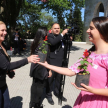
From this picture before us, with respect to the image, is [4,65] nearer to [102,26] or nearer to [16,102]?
[102,26]

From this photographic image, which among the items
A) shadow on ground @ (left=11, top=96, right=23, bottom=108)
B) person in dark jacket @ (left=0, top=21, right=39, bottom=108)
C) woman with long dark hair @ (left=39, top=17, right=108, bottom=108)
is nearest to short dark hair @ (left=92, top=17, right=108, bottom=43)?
woman with long dark hair @ (left=39, top=17, right=108, bottom=108)

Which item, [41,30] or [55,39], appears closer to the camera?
[41,30]

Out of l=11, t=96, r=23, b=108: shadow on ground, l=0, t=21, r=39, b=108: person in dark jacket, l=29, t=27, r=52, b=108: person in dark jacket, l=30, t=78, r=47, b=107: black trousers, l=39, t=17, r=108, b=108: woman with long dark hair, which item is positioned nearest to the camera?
l=39, t=17, r=108, b=108: woman with long dark hair

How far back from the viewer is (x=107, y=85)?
149 cm

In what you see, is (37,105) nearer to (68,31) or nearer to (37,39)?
(37,39)

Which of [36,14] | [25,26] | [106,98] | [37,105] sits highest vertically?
[36,14]

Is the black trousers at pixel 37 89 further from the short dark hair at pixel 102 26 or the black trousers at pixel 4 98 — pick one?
the short dark hair at pixel 102 26

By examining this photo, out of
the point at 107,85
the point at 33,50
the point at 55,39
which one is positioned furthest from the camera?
the point at 55,39

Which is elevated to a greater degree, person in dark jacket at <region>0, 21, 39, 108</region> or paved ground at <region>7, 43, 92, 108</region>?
person in dark jacket at <region>0, 21, 39, 108</region>

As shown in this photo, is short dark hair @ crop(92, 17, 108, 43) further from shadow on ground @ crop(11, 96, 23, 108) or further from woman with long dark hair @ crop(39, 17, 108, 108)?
shadow on ground @ crop(11, 96, 23, 108)

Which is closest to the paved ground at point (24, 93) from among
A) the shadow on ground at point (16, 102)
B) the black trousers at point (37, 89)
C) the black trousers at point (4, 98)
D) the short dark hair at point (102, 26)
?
the shadow on ground at point (16, 102)

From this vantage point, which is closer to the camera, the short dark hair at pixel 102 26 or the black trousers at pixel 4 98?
the short dark hair at pixel 102 26

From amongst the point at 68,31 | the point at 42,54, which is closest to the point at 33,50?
the point at 42,54

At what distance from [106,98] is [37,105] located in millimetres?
1924
